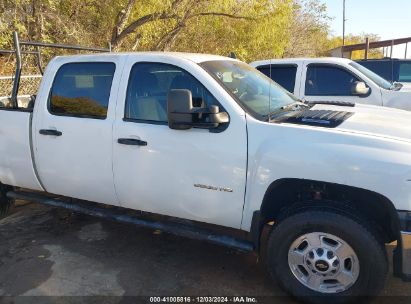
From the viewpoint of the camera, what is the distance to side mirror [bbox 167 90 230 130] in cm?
299

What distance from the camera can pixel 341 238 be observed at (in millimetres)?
2818

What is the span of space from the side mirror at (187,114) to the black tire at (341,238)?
2.99 ft

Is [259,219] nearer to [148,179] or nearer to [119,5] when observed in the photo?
[148,179]

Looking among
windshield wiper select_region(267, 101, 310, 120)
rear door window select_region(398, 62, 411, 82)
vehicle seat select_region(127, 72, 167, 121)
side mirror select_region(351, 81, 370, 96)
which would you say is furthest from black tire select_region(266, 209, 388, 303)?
rear door window select_region(398, 62, 411, 82)

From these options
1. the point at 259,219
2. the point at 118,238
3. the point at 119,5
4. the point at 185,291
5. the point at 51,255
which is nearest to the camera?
the point at 259,219

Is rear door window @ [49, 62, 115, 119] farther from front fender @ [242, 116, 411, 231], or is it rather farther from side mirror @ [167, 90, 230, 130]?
front fender @ [242, 116, 411, 231]

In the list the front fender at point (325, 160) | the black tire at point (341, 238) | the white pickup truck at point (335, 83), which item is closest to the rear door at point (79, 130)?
the front fender at point (325, 160)

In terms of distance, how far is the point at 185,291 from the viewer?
328cm

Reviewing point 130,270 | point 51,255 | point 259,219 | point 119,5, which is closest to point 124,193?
point 130,270

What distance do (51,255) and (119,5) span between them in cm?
1011

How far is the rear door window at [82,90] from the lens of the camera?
12.2 feet

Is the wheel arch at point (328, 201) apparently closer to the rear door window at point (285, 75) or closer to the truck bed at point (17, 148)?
the truck bed at point (17, 148)

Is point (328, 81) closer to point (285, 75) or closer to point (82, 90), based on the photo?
point (285, 75)

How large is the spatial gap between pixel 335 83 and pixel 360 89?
0.54 m
